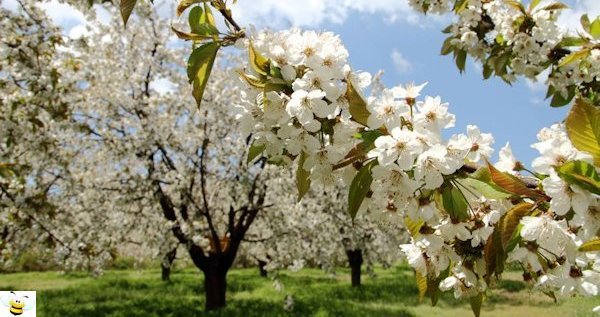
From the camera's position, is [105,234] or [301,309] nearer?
[105,234]

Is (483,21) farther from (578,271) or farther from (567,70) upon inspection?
(578,271)

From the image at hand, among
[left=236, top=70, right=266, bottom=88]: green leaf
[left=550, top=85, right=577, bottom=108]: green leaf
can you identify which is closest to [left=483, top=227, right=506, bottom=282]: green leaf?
[left=236, top=70, right=266, bottom=88]: green leaf

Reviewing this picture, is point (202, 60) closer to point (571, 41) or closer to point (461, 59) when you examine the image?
point (571, 41)

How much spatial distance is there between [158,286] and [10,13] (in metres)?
11.6

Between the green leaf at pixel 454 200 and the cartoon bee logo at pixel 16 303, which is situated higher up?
the green leaf at pixel 454 200

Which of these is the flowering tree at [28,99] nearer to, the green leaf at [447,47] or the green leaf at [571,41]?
the green leaf at [447,47]

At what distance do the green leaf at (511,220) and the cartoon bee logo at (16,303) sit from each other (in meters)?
4.97

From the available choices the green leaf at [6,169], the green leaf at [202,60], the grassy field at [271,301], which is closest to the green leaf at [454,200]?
the green leaf at [202,60]

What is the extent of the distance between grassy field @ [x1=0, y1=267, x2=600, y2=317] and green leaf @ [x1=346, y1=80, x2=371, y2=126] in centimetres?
928

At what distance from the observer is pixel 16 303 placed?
4.93 meters

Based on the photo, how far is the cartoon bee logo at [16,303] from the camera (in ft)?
15.8

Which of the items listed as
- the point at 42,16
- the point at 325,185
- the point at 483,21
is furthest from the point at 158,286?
the point at 325,185

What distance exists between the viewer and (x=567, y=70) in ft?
10.4

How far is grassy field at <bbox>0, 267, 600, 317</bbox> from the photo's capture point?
34.7ft
